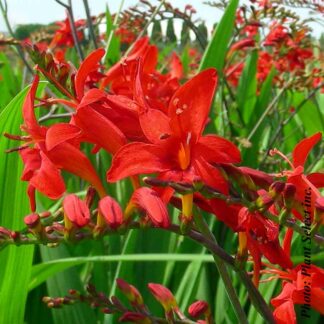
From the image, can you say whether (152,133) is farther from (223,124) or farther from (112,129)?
(223,124)

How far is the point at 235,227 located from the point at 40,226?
0.62ft

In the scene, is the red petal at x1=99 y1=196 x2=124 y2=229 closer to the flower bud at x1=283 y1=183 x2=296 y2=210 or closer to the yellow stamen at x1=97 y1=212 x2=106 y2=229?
the yellow stamen at x1=97 y1=212 x2=106 y2=229

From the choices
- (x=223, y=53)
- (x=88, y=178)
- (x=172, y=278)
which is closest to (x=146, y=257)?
(x=88, y=178)

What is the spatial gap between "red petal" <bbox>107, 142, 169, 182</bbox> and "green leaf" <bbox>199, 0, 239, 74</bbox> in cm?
90

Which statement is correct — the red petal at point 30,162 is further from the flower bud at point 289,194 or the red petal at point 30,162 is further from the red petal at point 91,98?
the flower bud at point 289,194

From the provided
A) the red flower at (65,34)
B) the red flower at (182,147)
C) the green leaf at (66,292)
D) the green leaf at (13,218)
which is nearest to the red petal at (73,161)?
the red flower at (182,147)

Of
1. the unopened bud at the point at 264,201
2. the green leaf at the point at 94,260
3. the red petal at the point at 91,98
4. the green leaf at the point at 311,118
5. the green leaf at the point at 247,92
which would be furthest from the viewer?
the green leaf at the point at 247,92

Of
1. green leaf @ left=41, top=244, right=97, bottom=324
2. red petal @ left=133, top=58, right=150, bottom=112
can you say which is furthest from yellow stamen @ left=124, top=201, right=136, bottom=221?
green leaf @ left=41, top=244, right=97, bottom=324

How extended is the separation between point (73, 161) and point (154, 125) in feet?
0.40

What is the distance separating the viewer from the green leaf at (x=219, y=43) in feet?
4.89

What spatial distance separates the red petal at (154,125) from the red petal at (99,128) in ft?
0.15

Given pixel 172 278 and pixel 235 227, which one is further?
pixel 172 278

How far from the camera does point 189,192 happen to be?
1.84 feet

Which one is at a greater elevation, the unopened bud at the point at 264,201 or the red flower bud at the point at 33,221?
the unopened bud at the point at 264,201
